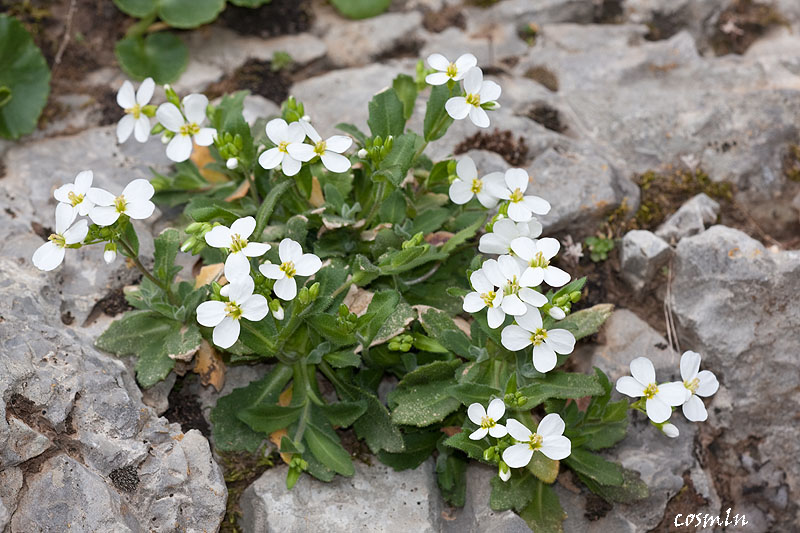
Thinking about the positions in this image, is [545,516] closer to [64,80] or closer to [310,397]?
[310,397]

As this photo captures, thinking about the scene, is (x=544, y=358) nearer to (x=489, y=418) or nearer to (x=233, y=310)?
(x=489, y=418)

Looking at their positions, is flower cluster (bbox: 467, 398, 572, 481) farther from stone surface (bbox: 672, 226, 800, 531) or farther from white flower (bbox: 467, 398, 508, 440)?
stone surface (bbox: 672, 226, 800, 531)

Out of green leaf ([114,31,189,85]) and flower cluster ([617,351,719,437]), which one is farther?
green leaf ([114,31,189,85])

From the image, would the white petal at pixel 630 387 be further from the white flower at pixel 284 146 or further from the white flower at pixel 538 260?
the white flower at pixel 284 146

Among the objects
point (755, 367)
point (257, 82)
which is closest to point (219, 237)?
point (257, 82)

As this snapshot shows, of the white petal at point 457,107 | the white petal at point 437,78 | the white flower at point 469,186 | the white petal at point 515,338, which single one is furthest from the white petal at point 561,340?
the white petal at point 437,78

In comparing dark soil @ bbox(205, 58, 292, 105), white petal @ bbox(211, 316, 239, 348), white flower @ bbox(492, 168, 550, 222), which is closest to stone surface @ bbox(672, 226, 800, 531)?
white flower @ bbox(492, 168, 550, 222)

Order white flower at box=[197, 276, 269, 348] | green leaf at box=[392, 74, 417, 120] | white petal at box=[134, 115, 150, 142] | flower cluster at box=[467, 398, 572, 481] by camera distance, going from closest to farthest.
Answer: white flower at box=[197, 276, 269, 348], flower cluster at box=[467, 398, 572, 481], white petal at box=[134, 115, 150, 142], green leaf at box=[392, 74, 417, 120]

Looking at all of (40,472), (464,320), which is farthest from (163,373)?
(464,320)
